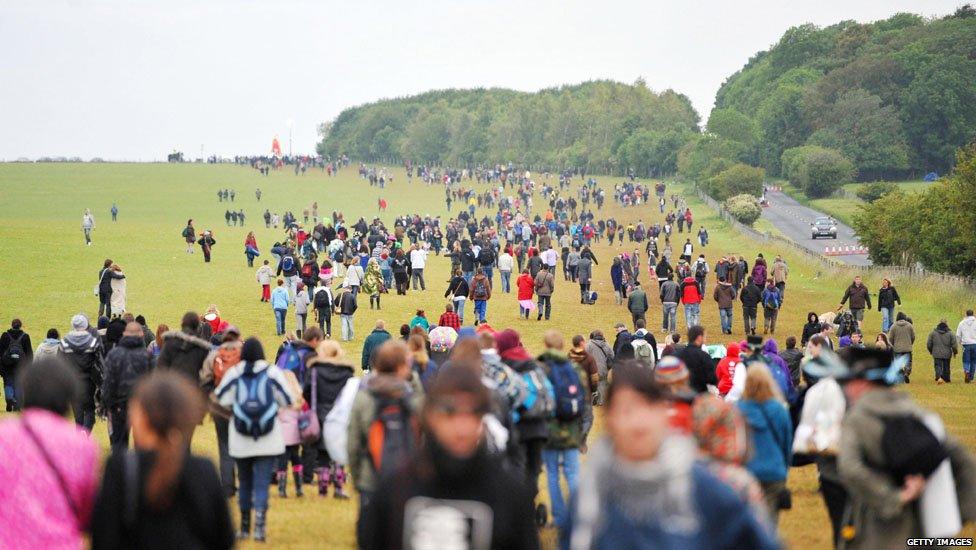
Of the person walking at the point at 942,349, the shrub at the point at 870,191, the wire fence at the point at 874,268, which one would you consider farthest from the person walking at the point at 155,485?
the shrub at the point at 870,191

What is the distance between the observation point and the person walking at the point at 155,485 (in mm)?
5430

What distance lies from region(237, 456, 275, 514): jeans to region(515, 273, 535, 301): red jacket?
2204 centimetres

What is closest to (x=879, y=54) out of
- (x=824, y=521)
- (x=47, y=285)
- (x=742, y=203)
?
(x=742, y=203)

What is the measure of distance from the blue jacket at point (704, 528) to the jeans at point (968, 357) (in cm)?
2349

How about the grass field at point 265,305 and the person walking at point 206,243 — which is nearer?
the grass field at point 265,305

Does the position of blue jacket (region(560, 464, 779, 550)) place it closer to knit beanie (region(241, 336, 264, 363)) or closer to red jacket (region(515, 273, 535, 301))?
knit beanie (region(241, 336, 264, 363))

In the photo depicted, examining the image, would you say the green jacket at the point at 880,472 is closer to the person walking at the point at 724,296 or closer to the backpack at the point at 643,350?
the backpack at the point at 643,350

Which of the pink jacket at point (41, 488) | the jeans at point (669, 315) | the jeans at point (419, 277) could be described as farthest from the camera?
the jeans at point (419, 277)

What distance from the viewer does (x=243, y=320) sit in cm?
3294

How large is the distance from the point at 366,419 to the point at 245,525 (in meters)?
3.74

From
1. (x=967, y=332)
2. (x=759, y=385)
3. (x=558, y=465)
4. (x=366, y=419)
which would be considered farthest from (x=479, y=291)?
(x=366, y=419)

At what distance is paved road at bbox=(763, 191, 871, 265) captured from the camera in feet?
240

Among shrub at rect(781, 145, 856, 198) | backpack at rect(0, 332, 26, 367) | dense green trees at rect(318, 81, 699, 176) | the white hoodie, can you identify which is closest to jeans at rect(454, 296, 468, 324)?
the white hoodie

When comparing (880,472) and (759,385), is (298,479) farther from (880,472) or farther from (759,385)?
(880,472)
